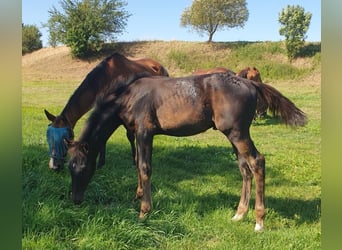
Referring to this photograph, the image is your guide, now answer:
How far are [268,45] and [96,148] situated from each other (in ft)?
120

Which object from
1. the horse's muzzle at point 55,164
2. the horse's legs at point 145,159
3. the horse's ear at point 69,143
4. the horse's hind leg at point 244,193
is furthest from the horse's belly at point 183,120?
the horse's muzzle at point 55,164

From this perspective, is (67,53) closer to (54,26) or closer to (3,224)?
(54,26)

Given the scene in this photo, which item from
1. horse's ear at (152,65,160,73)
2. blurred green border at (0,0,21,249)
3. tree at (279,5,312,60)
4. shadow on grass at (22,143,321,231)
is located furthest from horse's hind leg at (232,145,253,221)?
tree at (279,5,312,60)

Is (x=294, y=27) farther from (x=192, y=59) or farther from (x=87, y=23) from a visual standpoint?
(x=87, y=23)

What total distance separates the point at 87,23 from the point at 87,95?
114 ft

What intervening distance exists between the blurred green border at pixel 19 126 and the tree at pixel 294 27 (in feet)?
121

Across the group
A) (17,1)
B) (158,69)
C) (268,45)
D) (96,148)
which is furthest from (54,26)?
(17,1)

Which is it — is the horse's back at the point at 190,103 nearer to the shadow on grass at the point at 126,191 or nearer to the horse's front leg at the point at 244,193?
the horse's front leg at the point at 244,193

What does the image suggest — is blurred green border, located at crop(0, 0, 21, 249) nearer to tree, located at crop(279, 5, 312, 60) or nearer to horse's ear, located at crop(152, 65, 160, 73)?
horse's ear, located at crop(152, 65, 160, 73)

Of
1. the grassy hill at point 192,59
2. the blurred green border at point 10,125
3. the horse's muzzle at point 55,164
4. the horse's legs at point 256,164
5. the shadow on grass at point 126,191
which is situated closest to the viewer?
the blurred green border at point 10,125

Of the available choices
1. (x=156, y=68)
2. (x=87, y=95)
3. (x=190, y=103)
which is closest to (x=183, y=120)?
(x=190, y=103)

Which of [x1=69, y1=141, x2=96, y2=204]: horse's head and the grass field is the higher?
[x1=69, y1=141, x2=96, y2=204]: horse's head

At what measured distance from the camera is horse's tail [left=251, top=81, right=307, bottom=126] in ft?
16.4

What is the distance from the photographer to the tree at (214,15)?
1644 inches
